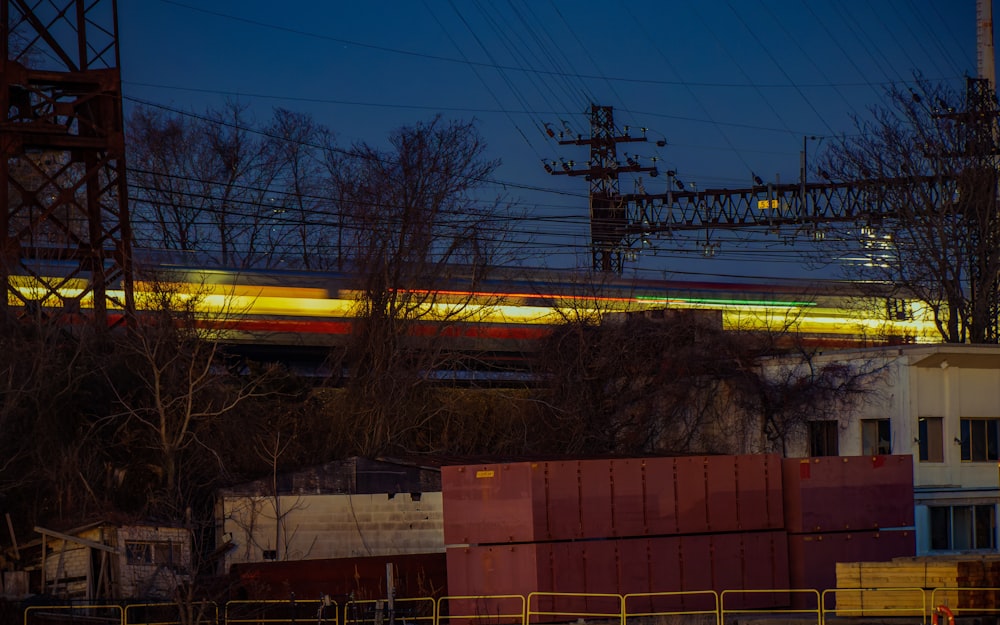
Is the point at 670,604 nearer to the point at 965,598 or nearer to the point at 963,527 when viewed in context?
the point at 965,598

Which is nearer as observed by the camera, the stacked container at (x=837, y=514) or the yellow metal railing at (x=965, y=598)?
the yellow metal railing at (x=965, y=598)

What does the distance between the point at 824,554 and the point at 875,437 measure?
8.34 metres

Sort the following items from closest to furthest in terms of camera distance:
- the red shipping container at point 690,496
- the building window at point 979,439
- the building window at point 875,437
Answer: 1. the red shipping container at point 690,496
2. the building window at point 979,439
3. the building window at point 875,437

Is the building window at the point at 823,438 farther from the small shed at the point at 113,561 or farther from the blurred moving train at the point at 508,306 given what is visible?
the small shed at the point at 113,561

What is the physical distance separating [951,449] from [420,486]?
11.2 metres

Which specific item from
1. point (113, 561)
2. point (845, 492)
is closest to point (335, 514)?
point (113, 561)

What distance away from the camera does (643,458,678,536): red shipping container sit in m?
19.2

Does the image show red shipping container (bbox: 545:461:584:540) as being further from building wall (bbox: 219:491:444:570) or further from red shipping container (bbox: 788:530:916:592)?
building wall (bbox: 219:491:444:570)

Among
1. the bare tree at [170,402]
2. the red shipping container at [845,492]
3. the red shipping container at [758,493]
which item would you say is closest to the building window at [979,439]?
the red shipping container at [845,492]

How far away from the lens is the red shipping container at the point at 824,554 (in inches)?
781

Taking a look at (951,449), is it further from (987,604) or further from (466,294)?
(466,294)

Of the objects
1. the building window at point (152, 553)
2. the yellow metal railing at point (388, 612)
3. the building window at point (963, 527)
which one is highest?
the building window at point (152, 553)

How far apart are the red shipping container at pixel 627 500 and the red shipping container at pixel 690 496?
22.5 inches

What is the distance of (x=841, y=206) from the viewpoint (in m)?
44.0
